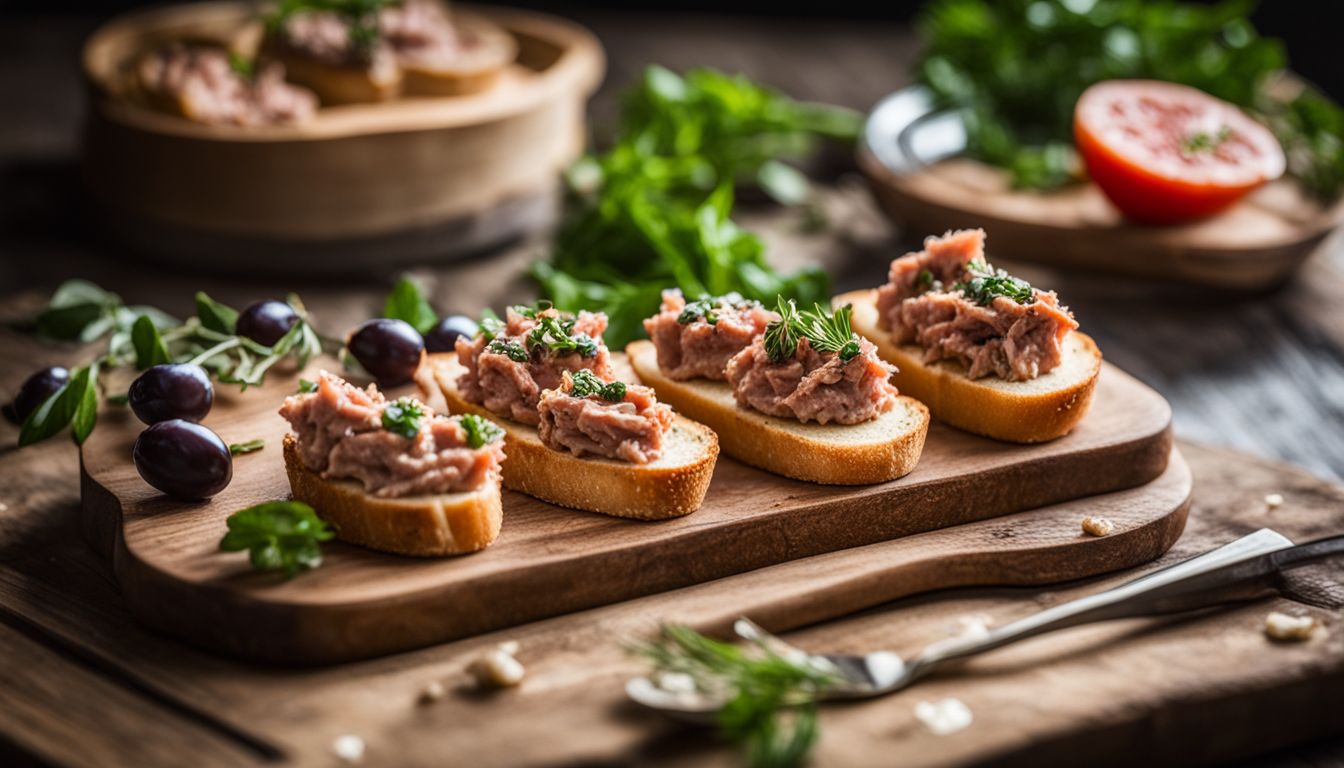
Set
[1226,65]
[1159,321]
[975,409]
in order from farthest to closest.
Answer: [1226,65] < [1159,321] < [975,409]

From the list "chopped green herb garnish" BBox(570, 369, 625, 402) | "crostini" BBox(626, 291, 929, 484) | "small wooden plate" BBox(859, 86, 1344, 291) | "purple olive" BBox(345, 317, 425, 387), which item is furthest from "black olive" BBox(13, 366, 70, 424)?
"small wooden plate" BBox(859, 86, 1344, 291)

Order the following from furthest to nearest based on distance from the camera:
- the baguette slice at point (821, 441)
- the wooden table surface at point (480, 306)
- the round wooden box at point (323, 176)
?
the round wooden box at point (323, 176), the baguette slice at point (821, 441), the wooden table surface at point (480, 306)

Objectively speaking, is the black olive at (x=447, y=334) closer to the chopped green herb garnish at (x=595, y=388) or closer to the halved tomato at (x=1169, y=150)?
the chopped green herb garnish at (x=595, y=388)

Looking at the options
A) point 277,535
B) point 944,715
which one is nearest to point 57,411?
point 277,535

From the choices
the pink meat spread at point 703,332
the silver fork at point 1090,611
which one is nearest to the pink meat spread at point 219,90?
the pink meat spread at point 703,332

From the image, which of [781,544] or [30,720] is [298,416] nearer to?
[30,720]

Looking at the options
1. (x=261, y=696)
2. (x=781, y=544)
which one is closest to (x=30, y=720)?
(x=261, y=696)
